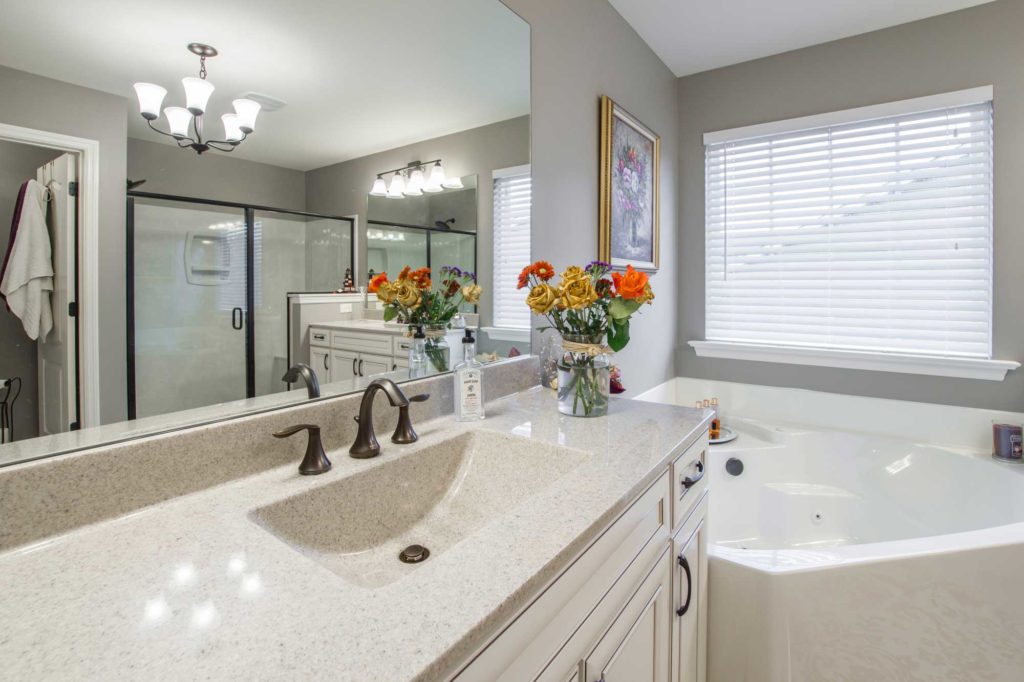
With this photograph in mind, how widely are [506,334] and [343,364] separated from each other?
2.11 ft

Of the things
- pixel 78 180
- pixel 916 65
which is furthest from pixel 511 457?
pixel 916 65

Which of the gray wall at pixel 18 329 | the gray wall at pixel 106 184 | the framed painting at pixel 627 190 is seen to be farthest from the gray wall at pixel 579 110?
the gray wall at pixel 18 329

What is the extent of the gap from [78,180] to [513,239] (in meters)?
1.15

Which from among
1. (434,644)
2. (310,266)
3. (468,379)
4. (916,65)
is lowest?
(434,644)

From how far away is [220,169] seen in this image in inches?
37.8

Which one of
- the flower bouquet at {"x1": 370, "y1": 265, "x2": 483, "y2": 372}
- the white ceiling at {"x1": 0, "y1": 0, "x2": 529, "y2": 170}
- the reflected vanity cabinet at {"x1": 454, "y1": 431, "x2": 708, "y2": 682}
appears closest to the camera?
the reflected vanity cabinet at {"x1": 454, "y1": 431, "x2": 708, "y2": 682}

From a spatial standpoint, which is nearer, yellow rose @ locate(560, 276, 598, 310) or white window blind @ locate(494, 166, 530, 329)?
yellow rose @ locate(560, 276, 598, 310)

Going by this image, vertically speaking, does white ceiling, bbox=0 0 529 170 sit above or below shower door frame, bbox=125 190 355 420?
above

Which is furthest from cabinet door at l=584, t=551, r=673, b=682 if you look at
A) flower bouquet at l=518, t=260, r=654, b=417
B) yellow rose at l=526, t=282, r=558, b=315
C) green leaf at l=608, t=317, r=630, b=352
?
yellow rose at l=526, t=282, r=558, b=315

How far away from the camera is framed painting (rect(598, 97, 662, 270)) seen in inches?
85.0

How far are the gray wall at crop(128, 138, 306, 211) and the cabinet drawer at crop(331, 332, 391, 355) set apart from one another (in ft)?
0.98

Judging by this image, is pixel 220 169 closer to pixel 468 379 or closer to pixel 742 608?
pixel 468 379

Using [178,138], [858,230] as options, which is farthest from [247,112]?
[858,230]

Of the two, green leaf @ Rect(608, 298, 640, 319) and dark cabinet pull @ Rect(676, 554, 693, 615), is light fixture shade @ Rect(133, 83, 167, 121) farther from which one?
dark cabinet pull @ Rect(676, 554, 693, 615)
